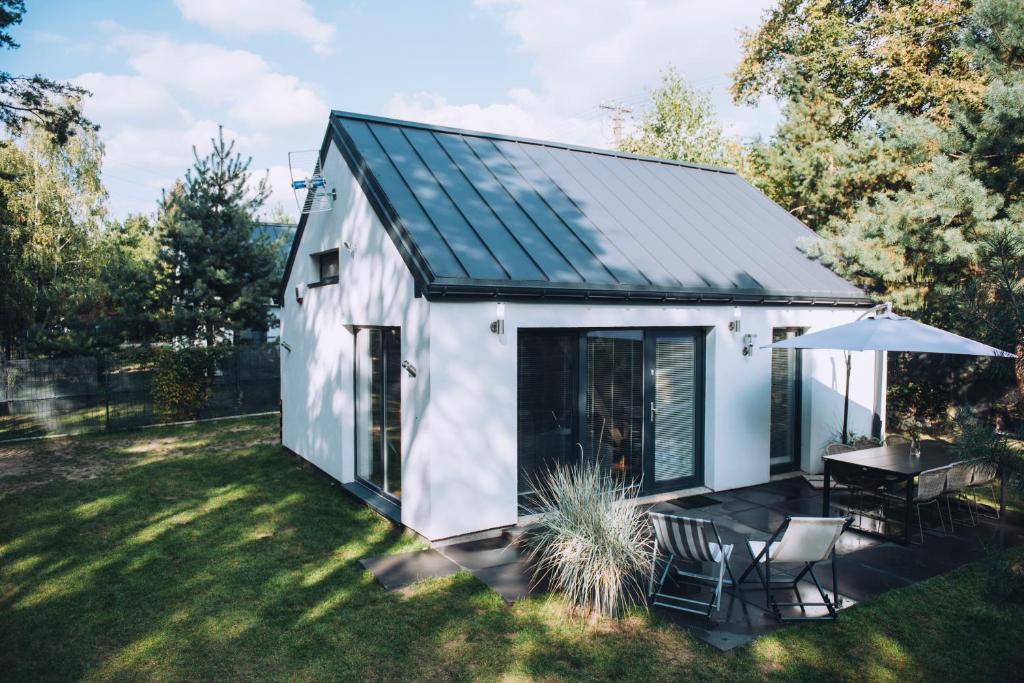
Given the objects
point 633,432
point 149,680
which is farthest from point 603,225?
point 149,680

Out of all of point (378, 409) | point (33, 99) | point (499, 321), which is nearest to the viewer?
point (499, 321)

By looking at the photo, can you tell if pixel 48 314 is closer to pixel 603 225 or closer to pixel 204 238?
pixel 204 238

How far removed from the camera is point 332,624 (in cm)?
511

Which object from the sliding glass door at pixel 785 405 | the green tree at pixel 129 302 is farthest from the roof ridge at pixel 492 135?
the green tree at pixel 129 302

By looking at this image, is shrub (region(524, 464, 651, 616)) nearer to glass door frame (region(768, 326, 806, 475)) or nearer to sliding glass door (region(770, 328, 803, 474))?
sliding glass door (region(770, 328, 803, 474))

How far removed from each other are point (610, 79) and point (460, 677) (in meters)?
34.0

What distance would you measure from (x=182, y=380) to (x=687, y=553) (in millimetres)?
13564

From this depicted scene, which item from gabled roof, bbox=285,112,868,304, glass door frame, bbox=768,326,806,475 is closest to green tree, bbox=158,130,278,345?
→ gabled roof, bbox=285,112,868,304

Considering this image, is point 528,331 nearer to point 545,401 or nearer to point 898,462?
point 545,401

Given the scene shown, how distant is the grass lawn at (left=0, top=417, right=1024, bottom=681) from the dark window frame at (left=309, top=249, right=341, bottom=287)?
365cm

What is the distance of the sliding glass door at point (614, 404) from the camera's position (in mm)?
7660

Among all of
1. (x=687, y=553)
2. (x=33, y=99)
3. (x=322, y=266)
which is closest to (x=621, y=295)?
(x=687, y=553)

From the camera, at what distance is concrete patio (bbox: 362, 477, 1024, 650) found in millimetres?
5203

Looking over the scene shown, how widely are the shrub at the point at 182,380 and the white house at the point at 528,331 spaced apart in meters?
5.03
